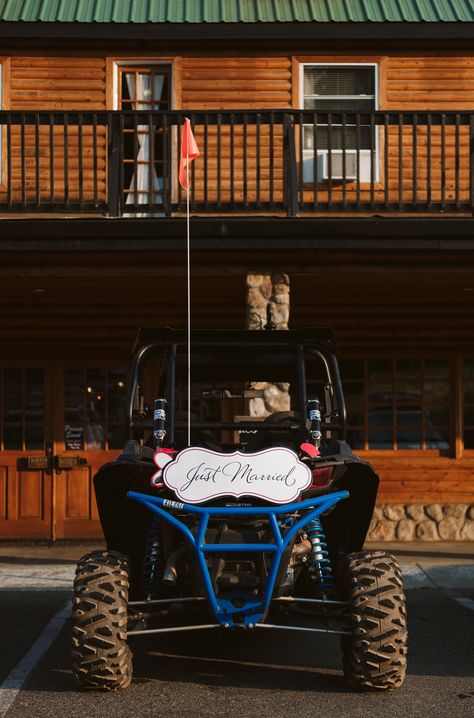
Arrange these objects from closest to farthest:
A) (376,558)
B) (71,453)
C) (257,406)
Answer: (376,558) < (257,406) < (71,453)

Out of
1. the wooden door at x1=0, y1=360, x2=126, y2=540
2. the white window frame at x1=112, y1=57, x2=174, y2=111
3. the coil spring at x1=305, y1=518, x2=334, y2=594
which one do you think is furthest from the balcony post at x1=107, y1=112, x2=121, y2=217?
the coil spring at x1=305, y1=518, x2=334, y2=594

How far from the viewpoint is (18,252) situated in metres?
10.2

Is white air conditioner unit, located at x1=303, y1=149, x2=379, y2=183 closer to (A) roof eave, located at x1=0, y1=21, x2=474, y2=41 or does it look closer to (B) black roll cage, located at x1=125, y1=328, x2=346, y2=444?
(A) roof eave, located at x1=0, y1=21, x2=474, y2=41

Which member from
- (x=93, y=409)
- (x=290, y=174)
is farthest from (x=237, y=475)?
(x=93, y=409)

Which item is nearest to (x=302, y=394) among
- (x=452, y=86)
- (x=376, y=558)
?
(x=376, y=558)

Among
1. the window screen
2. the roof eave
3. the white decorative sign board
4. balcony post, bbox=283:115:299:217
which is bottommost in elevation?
the white decorative sign board

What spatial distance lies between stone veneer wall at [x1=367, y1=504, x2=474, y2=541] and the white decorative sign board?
7.63 meters

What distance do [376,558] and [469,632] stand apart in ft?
6.94

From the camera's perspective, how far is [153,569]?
5879 millimetres

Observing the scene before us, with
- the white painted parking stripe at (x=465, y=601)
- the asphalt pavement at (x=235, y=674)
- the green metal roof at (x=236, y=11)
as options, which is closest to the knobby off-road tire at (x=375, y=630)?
the asphalt pavement at (x=235, y=674)

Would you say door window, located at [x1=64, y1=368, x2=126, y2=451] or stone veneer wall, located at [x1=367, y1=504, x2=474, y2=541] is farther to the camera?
door window, located at [x1=64, y1=368, x2=126, y2=451]

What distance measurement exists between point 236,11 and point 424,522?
723 centimetres

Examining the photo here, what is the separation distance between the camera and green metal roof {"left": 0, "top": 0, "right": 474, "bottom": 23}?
512 inches

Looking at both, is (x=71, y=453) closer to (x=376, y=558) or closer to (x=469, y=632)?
(x=469, y=632)
